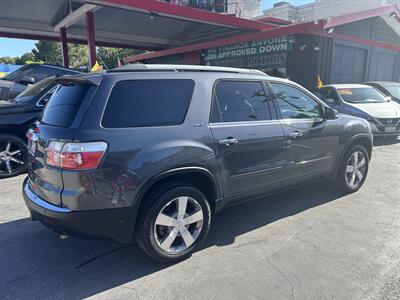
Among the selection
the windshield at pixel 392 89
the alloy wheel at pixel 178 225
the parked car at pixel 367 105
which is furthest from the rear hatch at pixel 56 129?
the windshield at pixel 392 89

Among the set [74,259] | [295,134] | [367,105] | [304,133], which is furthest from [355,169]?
[367,105]

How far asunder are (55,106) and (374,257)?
339cm

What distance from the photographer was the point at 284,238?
11.6ft

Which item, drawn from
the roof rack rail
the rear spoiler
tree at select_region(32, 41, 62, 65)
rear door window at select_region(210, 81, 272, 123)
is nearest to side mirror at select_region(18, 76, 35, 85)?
the rear spoiler

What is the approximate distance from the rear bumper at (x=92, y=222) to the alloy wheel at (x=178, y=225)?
0.96 ft

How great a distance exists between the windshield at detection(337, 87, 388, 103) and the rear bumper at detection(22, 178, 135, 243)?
8.35m

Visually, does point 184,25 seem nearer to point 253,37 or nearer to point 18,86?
point 253,37

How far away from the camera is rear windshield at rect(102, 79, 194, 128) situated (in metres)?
2.73

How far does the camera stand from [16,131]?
223 inches

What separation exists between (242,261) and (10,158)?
4577 mm

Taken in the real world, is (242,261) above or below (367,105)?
below

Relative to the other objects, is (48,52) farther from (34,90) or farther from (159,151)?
(159,151)

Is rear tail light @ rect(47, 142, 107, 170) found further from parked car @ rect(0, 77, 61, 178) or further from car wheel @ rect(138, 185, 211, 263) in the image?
parked car @ rect(0, 77, 61, 178)

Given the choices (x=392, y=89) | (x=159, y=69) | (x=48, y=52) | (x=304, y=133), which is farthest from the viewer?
(x=48, y=52)
